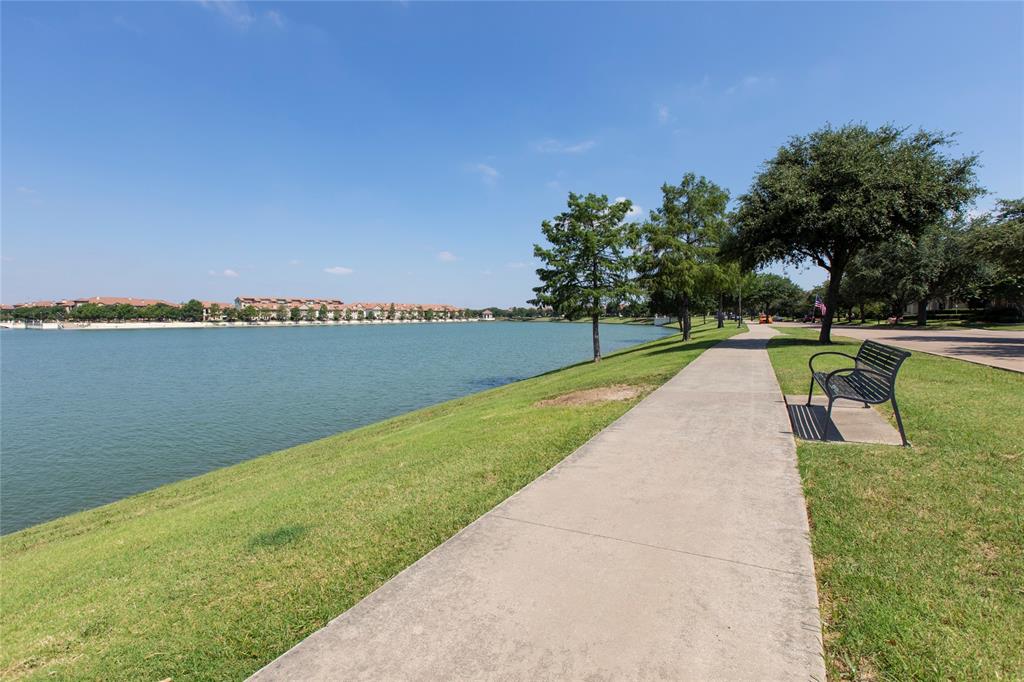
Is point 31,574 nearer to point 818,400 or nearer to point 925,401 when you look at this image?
point 818,400

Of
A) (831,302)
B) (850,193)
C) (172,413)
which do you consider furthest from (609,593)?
(172,413)

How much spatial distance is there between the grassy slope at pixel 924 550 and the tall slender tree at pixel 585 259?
17.3 m

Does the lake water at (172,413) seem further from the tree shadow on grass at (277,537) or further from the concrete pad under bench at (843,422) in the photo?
the concrete pad under bench at (843,422)

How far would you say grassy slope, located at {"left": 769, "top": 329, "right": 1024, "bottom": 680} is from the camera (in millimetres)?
2266

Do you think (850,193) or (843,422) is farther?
(850,193)

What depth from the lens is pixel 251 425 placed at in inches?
699

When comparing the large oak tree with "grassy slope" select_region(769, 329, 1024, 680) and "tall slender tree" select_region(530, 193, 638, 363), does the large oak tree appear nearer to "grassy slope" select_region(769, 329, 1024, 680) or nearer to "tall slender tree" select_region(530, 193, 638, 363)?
"tall slender tree" select_region(530, 193, 638, 363)

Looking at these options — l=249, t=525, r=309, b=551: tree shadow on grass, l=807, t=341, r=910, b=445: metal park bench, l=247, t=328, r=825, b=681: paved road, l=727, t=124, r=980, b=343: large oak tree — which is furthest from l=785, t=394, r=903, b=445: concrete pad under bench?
l=727, t=124, r=980, b=343: large oak tree

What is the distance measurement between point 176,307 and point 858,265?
203 metres

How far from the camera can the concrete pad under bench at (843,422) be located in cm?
564

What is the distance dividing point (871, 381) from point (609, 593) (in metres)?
5.65

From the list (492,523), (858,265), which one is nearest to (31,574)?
(492,523)

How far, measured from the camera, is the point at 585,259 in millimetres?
22875

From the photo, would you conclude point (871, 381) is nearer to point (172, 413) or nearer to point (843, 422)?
point (843, 422)
